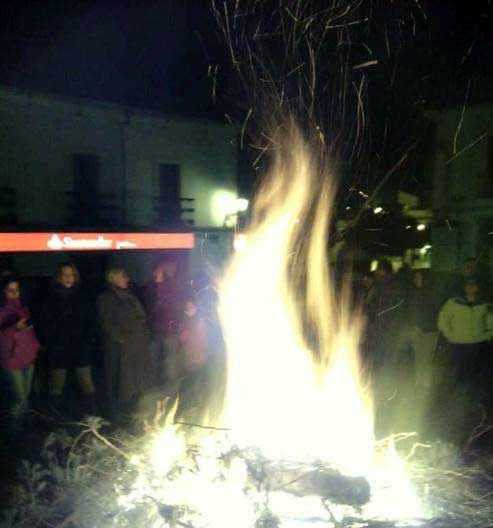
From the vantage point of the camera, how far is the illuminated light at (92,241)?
1689 cm

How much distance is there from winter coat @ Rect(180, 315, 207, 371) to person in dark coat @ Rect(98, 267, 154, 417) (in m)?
0.40

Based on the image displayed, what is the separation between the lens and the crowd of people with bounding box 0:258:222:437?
6.08 meters

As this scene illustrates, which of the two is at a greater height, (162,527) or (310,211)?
(310,211)

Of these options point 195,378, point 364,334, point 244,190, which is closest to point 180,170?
point 244,190

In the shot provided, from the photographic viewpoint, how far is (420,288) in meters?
8.05

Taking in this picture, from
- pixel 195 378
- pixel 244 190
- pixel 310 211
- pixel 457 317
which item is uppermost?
pixel 244 190

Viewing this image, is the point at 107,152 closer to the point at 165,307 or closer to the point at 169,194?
the point at 169,194

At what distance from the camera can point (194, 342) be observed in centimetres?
661

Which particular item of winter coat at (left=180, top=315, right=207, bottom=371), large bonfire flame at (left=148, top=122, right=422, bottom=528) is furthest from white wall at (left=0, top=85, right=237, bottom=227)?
large bonfire flame at (left=148, top=122, right=422, bottom=528)

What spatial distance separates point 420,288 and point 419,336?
59cm

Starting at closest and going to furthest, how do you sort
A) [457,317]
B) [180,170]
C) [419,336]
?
[457,317]
[419,336]
[180,170]

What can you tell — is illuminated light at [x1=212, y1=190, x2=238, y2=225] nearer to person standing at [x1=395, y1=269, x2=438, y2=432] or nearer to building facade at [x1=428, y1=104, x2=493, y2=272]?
building facade at [x1=428, y1=104, x2=493, y2=272]

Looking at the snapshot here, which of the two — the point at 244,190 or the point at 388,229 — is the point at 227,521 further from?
the point at 244,190

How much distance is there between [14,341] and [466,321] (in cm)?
461
